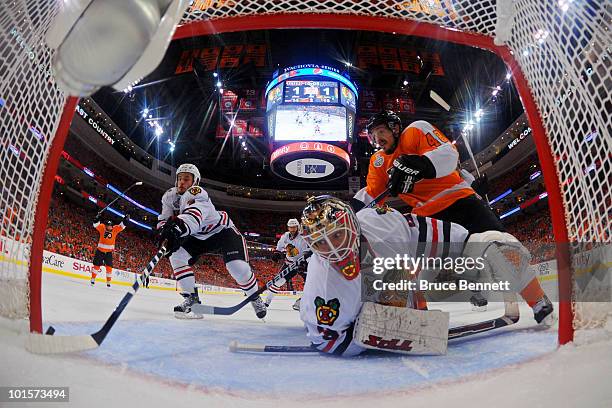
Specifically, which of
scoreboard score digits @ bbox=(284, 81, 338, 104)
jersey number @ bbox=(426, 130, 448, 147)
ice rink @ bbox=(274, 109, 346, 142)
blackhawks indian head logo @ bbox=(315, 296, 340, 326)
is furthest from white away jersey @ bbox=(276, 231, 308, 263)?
scoreboard score digits @ bbox=(284, 81, 338, 104)

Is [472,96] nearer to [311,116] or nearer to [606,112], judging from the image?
[311,116]

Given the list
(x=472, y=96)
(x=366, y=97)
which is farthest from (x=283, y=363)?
(x=472, y=96)

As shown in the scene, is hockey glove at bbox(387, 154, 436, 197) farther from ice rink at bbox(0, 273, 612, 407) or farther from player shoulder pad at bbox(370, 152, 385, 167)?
ice rink at bbox(0, 273, 612, 407)

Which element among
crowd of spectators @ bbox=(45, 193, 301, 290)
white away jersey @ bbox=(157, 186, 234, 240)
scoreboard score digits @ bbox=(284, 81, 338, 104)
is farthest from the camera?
crowd of spectators @ bbox=(45, 193, 301, 290)

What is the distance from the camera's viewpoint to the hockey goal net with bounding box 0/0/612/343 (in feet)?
3.02

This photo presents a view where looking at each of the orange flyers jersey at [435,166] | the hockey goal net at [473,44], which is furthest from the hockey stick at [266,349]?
the orange flyers jersey at [435,166]

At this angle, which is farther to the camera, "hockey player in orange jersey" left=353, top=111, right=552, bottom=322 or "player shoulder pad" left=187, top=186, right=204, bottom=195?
"player shoulder pad" left=187, top=186, right=204, bottom=195

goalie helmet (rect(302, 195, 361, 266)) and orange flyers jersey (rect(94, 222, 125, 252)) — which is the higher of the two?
orange flyers jersey (rect(94, 222, 125, 252))

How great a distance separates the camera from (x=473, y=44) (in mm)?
1040

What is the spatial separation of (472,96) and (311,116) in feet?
17.9

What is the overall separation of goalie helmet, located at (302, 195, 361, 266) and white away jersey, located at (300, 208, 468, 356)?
0.06 meters

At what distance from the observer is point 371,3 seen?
1028mm

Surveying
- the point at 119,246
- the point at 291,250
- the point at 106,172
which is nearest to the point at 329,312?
the point at 291,250

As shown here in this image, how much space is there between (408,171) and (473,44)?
46cm
